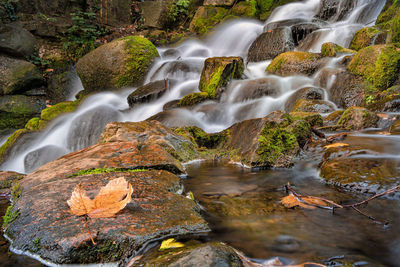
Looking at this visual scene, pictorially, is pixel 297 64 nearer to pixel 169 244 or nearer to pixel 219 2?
pixel 169 244

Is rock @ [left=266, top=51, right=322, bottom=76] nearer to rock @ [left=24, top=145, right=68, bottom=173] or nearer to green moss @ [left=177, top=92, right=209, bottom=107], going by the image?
green moss @ [left=177, top=92, right=209, bottom=107]

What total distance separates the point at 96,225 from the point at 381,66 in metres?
7.03

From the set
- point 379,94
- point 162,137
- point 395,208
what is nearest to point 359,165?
point 395,208

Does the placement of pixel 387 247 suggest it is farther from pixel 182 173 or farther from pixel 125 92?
pixel 125 92

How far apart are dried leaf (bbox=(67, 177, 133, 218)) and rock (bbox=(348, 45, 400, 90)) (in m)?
6.59

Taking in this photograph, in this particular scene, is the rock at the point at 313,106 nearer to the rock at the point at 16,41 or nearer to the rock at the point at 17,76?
the rock at the point at 17,76

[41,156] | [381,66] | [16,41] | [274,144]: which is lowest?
[41,156]

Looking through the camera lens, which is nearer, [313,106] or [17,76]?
[313,106]

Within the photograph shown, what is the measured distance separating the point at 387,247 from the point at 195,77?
907 centimetres

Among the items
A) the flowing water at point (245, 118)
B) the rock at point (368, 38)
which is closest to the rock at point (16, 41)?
the flowing water at point (245, 118)

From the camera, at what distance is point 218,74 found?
8.01 meters

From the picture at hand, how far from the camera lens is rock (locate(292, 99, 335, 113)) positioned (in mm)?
6147

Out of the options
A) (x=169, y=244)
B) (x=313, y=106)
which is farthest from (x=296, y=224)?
(x=313, y=106)

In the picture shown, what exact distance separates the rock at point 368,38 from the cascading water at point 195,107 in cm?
74
